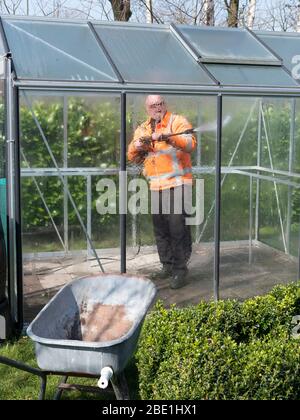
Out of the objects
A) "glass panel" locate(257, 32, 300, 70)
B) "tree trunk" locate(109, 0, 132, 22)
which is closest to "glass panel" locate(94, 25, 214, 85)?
"glass panel" locate(257, 32, 300, 70)

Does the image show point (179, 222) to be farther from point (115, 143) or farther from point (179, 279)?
point (115, 143)

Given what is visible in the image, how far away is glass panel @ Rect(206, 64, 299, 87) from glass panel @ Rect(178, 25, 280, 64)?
93 mm

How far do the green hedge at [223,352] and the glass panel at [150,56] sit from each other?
8.24 feet

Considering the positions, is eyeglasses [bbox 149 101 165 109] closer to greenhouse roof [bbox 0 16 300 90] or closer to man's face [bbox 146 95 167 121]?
man's face [bbox 146 95 167 121]

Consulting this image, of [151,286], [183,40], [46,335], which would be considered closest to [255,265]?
[183,40]

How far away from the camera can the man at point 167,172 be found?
20.2 feet

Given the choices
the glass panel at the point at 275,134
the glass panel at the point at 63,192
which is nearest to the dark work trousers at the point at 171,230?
the glass panel at the point at 63,192

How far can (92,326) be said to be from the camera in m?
4.32

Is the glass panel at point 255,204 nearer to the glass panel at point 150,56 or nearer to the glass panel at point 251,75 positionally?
the glass panel at point 251,75

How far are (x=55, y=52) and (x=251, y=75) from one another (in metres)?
1.95

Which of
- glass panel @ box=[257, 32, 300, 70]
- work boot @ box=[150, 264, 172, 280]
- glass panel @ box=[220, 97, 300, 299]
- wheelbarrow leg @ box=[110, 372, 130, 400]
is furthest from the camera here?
glass panel @ box=[257, 32, 300, 70]

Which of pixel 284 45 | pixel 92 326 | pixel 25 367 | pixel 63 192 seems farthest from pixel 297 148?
pixel 25 367

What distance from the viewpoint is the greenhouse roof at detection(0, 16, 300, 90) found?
582 cm

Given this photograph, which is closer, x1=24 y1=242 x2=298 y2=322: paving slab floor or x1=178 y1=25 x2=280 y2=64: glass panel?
x1=24 y1=242 x2=298 y2=322: paving slab floor
